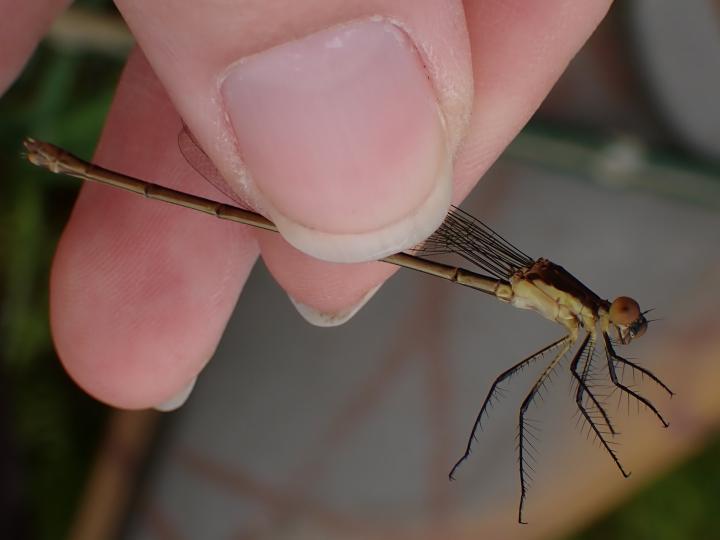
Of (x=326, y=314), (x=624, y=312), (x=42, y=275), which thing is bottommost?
(x=42, y=275)

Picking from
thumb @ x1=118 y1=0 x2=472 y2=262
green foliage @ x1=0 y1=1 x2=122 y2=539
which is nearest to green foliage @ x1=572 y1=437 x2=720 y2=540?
green foliage @ x1=0 y1=1 x2=122 y2=539

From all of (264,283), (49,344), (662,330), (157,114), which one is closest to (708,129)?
(662,330)

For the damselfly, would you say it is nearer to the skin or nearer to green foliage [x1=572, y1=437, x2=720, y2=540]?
the skin

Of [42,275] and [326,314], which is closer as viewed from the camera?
[326,314]

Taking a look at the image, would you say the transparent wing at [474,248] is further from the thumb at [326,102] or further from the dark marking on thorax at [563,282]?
the thumb at [326,102]

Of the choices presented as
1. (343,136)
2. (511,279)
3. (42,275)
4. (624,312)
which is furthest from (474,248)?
(42,275)

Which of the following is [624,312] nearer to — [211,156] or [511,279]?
[511,279]
